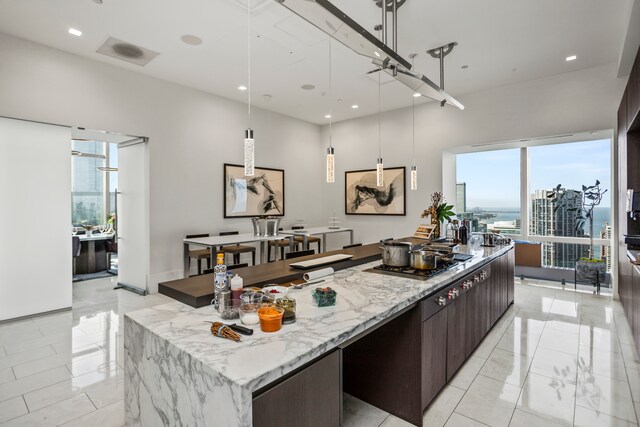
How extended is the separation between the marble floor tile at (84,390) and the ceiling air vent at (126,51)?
12.8ft

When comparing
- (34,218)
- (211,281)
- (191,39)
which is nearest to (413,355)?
(211,281)

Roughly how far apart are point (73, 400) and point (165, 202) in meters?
3.52

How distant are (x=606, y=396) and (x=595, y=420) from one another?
41 centimetres

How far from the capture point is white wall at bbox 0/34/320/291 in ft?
13.5

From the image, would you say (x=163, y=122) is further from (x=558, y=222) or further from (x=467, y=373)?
(x=558, y=222)

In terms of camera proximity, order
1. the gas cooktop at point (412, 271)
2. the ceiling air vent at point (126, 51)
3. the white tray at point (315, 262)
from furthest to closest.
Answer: the ceiling air vent at point (126, 51) < the white tray at point (315, 262) < the gas cooktop at point (412, 271)

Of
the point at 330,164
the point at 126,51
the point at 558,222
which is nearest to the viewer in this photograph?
the point at 330,164

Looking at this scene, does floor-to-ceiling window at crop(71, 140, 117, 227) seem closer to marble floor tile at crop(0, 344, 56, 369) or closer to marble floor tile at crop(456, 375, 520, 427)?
marble floor tile at crop(0, 344, 56, 369)

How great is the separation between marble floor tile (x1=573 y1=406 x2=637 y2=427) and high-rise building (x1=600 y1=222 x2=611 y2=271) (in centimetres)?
426

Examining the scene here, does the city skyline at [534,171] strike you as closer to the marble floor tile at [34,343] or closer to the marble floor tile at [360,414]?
the marble floor tile at [360,414]

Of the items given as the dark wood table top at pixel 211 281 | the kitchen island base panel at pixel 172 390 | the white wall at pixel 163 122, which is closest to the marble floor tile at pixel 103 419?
the kitchen island base panel at pixel 172 390

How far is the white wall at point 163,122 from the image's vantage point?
412 cm

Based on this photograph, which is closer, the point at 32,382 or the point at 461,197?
the point at 32,382

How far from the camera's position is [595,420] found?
2164mm
